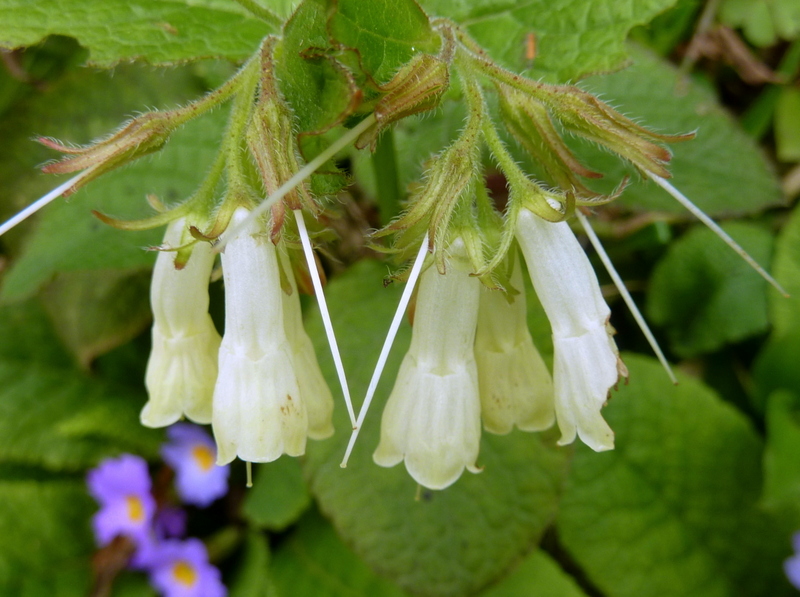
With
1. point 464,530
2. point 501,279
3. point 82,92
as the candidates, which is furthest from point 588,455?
point 82,92

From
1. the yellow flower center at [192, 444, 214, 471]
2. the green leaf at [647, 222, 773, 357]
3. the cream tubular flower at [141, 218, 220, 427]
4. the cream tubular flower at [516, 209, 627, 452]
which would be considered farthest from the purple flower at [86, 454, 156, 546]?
the green leaf at [647, 222, 773, 357]

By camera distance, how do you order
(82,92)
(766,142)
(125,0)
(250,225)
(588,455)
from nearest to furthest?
(250,225)
(125,0)
(588,455)
(82,92)
(766,142)

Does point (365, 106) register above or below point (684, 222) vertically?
above

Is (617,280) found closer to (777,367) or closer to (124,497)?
(777,367)

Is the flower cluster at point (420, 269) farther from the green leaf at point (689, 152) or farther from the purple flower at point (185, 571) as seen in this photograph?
the purple flower at point (185, 571)

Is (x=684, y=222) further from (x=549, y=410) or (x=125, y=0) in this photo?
(x=125, y=0)

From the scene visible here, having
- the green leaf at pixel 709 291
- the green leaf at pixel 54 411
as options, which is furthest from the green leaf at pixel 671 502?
the green leaf at pixel 54 411
